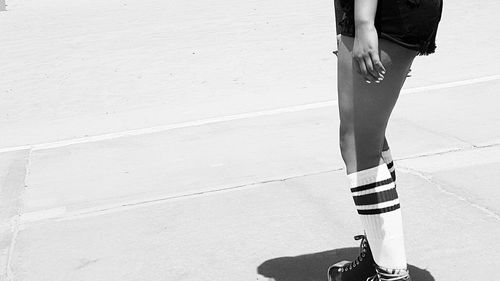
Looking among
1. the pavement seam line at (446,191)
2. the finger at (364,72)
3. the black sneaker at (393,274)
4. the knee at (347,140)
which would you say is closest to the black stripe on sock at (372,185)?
the knee at (347,140)

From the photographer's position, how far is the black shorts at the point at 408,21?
8.53 ft

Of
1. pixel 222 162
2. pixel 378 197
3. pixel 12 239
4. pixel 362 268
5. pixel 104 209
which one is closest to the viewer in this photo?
pixel 378 197

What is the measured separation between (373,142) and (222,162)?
255cm

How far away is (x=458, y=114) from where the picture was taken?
595 cm

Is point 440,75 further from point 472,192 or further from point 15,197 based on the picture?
point 15,197

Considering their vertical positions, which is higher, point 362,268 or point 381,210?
point 381,210

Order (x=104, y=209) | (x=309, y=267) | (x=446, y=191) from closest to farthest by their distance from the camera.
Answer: (x=309, y=267)
(x=446, y=191)
(x=104, y=209)

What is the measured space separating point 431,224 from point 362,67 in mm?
1484

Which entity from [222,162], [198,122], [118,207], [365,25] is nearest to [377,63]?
[365,25]

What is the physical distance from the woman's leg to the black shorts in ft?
0.15

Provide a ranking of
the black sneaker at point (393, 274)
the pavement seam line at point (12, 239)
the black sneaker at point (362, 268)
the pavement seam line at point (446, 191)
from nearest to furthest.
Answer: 1. the black sneaker at point (393, 274)
2. the black sneaker at point (362, 268)
3. the pavement seam line at point (12, 239)
4. the pavement seam line at point (446, 191)

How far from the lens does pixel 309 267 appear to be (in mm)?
3484

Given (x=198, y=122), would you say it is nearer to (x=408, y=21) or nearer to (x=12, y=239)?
(x=12, y=239)

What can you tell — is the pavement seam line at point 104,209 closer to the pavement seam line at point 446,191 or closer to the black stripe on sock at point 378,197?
the pavement seam line at point 446,191
